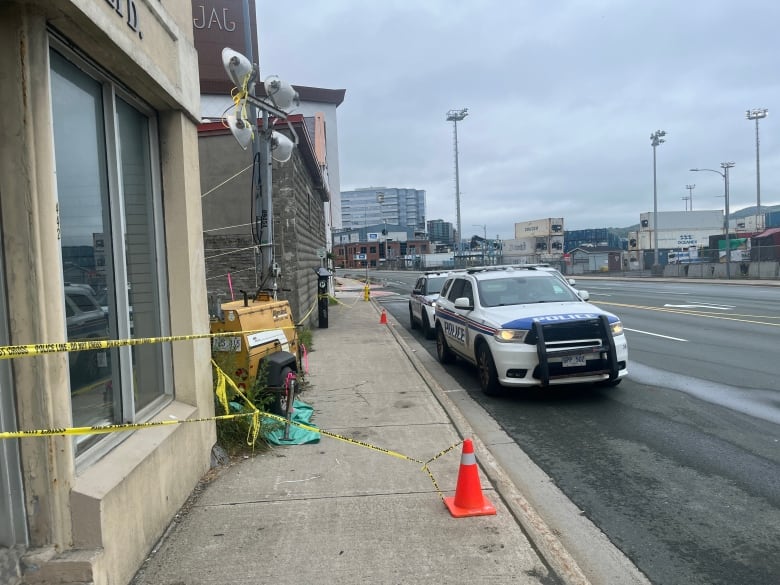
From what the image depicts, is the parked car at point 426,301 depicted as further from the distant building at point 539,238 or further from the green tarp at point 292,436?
the distant building at point 539,238

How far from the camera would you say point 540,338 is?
304 inches

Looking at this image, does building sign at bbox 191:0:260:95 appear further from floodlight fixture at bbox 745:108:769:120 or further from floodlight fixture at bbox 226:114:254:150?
floodlight fixture at bbox 745:108:769:120

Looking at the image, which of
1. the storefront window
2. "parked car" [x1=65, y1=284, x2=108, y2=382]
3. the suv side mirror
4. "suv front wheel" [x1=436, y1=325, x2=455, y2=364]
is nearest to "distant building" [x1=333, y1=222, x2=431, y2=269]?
"suv front wheel" [x1=436, y1=325, x2=455, y2=364]

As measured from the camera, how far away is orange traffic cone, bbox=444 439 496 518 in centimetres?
446

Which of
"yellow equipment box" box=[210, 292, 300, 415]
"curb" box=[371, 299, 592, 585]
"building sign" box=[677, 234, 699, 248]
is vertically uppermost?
"building sign" box=[677, 234, 699, 248]

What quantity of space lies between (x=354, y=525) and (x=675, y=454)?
3346 millimetres

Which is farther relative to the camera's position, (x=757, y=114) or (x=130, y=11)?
(x=757, y=114)

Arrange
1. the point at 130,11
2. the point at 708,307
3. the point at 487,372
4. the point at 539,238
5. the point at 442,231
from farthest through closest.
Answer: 1. the point at 442,231
2. the point at 539,238
3. the point at 708,307
4. the point at 487,372
5. the point at 130,11

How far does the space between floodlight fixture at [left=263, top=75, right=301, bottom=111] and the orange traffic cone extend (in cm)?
643

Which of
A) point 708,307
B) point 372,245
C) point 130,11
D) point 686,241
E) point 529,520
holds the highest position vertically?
point 372,245

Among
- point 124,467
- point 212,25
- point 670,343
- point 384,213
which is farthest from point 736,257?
point 384,213

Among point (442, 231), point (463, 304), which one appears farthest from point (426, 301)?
point (442, 231)

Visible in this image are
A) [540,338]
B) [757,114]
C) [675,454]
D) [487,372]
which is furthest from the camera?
[757,114]

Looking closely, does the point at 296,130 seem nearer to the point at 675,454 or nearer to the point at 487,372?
the point at 487,372
